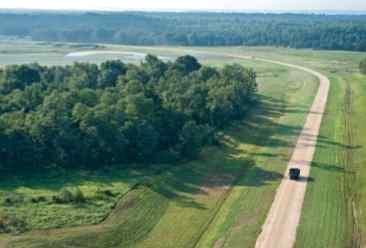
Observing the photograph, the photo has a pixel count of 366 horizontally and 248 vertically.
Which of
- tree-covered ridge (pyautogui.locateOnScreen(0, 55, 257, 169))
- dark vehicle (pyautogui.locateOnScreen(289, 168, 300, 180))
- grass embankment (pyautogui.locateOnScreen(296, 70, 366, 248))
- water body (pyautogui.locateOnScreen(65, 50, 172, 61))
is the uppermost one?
tree-covered ridge (pyautogui.locateOnScreen(0, 55, 257, 169))

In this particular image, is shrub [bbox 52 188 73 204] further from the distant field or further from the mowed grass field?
the mowed grass field

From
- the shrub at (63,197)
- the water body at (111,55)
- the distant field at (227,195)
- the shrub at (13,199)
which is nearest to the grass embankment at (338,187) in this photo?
the distant field at (227,195)

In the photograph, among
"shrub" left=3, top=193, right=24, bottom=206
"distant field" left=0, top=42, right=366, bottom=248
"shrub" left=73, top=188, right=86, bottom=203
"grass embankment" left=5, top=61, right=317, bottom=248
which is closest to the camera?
"grass embankment" left=5, top=61, right=317, bottom=248

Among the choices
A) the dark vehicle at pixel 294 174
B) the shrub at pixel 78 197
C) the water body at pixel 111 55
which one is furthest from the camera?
the water body at pixel 111 55

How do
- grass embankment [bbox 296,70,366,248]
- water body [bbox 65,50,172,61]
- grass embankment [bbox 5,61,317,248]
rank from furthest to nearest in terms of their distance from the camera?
water body [bbox 65,50,172,61]
grass embankment [bbox 296,70,366,248]
grass embankment [bbox 5,61,317,248]

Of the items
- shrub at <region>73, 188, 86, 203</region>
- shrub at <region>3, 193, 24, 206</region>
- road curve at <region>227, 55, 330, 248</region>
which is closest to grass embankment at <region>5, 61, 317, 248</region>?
road curve at <region>227, 55, 330, 248</region>

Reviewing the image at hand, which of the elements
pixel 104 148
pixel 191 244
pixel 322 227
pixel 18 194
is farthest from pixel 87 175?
pixel 322 227

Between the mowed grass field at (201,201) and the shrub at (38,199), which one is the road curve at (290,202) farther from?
the shrub at (38,199)
